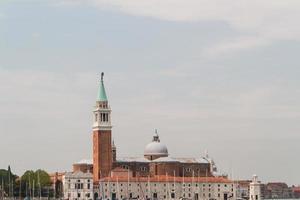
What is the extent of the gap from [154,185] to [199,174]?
8470 millimetres

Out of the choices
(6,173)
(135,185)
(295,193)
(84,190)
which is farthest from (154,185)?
(295,193)

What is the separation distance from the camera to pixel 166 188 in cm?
9931

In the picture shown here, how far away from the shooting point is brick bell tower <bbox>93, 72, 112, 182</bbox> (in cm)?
9425

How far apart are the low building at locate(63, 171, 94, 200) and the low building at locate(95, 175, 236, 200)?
45.7 inches

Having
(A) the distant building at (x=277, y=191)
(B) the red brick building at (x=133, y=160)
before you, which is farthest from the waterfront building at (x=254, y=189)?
(A) the distant building at (x=277, y=191)

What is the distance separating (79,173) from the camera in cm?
9519

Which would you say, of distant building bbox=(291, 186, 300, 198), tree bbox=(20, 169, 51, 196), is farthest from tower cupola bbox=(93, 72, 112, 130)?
distant building bbox=(291, 186, 300, 198)

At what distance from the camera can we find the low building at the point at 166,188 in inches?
3738

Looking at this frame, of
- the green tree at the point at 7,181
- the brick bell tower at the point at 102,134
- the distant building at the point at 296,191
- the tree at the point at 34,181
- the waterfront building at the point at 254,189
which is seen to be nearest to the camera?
the green tree at the point at 7,181

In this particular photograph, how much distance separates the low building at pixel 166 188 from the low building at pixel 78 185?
3.81ft

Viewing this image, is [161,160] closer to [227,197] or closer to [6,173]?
[227,197]

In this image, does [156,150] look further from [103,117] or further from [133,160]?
[103,117]

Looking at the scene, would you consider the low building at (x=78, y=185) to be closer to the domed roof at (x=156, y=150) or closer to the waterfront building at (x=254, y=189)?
the domed roof at (x=156, y=150)

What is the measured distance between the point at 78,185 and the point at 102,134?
6.34 m
